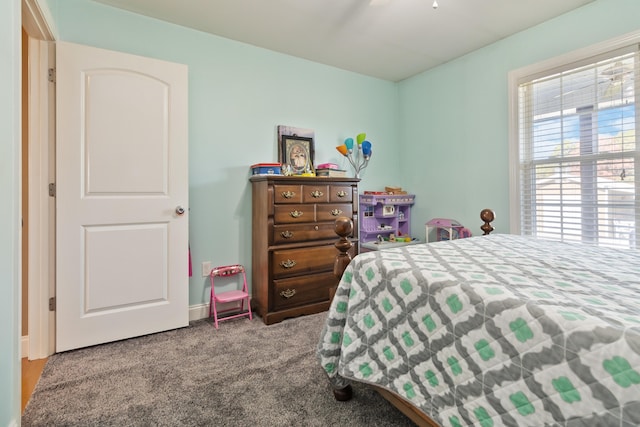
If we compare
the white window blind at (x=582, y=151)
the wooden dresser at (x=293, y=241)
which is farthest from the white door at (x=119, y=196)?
the white window blind at (x=582, y=151)

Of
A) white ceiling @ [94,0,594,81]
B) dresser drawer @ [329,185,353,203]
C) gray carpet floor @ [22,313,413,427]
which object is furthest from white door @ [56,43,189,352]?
dresser drawer @ [329,185,353,203]

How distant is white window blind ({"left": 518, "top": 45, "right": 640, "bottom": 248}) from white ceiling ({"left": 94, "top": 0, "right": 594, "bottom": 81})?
1.77 ft

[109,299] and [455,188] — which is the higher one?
[455,188]

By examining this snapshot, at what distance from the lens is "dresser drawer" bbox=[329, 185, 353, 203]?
2840mm

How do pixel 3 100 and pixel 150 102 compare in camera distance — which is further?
pixel 150 102

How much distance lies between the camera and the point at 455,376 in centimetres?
97

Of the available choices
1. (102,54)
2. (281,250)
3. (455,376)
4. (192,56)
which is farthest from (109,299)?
Answer: (455,376)

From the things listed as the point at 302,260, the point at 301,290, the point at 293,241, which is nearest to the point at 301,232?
the point at 293,241

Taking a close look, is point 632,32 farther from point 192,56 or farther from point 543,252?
point 192,56

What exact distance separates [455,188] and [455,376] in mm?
2633

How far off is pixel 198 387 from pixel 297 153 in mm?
2162

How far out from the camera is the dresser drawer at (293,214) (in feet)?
8.44

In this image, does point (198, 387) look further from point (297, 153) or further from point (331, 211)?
point (297, 153)

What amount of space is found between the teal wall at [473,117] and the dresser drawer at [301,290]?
1.52 m
